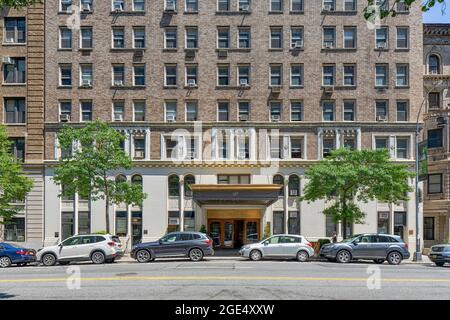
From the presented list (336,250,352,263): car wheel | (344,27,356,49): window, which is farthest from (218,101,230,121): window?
(336,250,352,263): car wheel

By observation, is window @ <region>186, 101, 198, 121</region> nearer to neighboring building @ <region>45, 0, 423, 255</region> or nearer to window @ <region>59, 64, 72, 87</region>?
neighboring building @ <region>45, 0, 423, 255</region>

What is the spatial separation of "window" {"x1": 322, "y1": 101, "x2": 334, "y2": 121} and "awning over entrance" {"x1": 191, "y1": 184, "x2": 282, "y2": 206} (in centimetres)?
940

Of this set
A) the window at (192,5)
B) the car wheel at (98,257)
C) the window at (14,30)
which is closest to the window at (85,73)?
the window at (14,30)

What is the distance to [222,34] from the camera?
4425 cm

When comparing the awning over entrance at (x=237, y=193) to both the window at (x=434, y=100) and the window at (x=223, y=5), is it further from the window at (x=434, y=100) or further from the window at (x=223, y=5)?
the window at (x=434, y=100)

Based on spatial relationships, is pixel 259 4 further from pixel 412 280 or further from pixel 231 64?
pixel 412 280

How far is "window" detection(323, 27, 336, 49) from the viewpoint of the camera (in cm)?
4422

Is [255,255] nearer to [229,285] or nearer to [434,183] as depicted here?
[229,285]

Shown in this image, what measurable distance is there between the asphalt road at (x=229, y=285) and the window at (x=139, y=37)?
25.7m

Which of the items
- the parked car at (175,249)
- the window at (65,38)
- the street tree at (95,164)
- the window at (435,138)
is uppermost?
the window at (65,38)

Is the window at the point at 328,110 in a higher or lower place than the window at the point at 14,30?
A: lower

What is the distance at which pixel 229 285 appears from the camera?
1680cm

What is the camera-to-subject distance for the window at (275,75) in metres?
44.2

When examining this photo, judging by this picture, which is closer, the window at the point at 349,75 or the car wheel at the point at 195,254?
the car wheel at the point at 195,254
